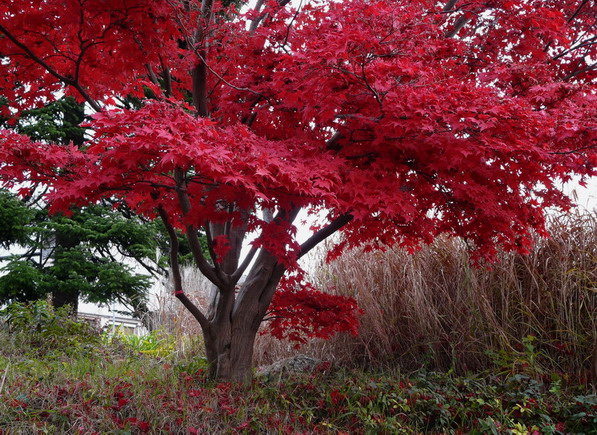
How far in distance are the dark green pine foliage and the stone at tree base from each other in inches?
161

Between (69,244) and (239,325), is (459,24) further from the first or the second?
(69,244)

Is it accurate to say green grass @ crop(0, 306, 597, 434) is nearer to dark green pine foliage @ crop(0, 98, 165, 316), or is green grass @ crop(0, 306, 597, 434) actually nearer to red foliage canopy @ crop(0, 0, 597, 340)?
red foliage canopy @ crop(0, 0, 597, 340)

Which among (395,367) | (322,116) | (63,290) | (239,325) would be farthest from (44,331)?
(322,116)

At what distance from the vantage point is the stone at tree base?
6.30 m

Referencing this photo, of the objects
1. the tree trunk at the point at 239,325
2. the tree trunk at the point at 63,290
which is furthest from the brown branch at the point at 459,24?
the tree trunk at the point at 63,290

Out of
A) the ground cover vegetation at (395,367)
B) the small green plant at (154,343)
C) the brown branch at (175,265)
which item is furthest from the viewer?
the small green plant at (154,343)

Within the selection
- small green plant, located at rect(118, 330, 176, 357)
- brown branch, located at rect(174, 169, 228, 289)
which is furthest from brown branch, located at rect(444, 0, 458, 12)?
small green plant, located at rect(118, 330, 176, 357)

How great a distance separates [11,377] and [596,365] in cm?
548

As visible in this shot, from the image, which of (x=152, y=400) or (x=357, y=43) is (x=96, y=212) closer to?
(x=152, y=400)

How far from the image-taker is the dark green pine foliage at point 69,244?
32.4ft

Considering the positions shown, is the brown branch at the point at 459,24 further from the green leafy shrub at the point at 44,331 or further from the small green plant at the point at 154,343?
the green leafy shrub at the point at 44,331

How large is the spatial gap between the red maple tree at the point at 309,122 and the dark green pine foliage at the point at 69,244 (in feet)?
17.7

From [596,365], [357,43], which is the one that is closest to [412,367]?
[596,365]

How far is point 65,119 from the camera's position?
11.6 m
